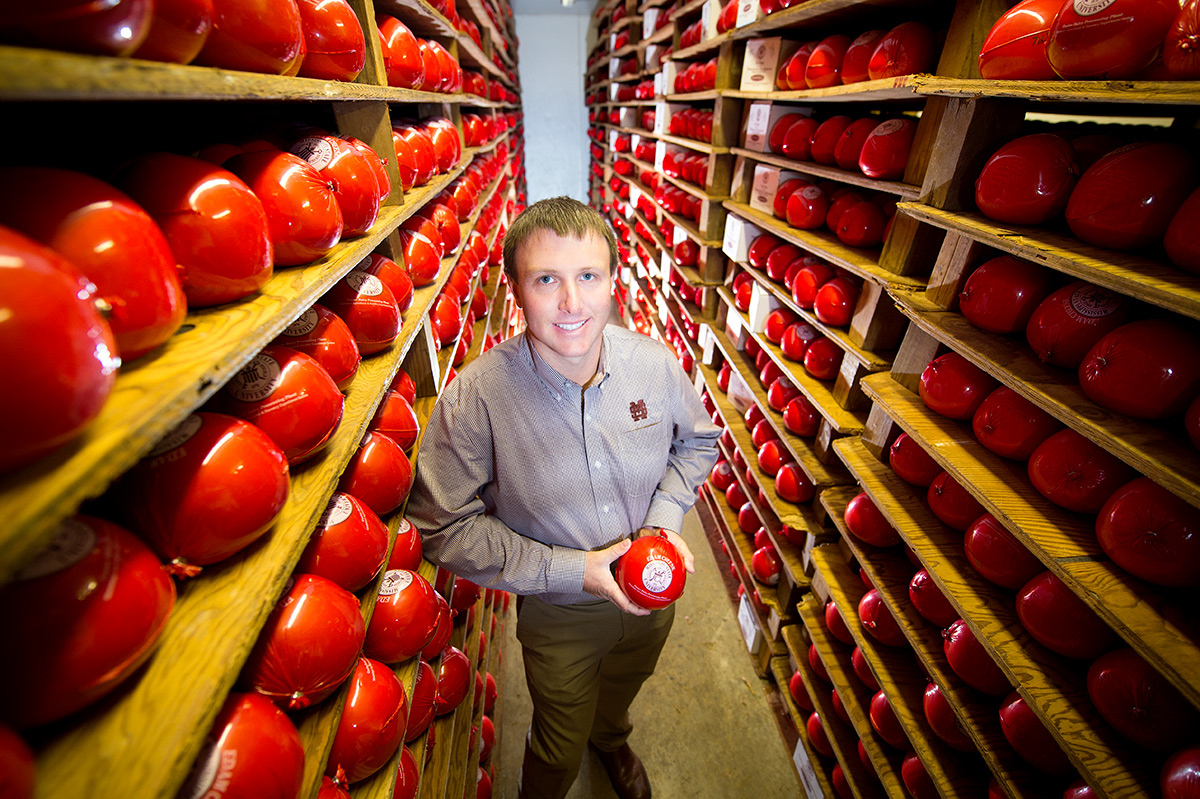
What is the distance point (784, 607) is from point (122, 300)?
2.97 meters

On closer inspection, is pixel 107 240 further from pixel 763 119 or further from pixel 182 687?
pixel 763 119

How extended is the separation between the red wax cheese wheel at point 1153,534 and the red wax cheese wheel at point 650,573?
1067mm

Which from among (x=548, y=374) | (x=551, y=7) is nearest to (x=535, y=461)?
(x=548, y=374)

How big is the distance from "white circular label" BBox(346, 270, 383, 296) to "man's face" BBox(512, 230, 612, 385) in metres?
0.45

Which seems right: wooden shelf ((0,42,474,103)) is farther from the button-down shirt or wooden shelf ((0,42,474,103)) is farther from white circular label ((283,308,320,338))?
the button-down shirt

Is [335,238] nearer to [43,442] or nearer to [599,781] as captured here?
[43,442]

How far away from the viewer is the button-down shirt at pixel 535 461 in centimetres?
157

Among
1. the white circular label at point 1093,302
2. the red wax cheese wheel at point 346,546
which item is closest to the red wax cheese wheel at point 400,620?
the red wax cheese wheel at point 346,546

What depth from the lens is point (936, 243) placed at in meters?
1.82

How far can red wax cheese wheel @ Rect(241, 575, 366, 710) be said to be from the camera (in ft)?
3.18

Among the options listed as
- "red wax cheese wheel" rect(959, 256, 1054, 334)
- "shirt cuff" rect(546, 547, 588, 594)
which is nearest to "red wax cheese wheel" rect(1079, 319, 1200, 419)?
"red wax cheese wheel" rect(959, 256, 1054, 334)

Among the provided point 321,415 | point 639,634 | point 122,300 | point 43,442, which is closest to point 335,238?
point 321,415

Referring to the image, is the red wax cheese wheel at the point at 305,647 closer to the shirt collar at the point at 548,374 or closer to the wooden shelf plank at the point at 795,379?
the shirt collar at the point at 548,374

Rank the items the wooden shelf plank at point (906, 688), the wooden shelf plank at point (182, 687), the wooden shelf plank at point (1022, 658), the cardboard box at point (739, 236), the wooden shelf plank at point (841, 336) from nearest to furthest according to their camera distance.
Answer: the wooden shelf plank at point (182, 687)
the wooden shelf plank at point (1022, 658)
the wooden shelf plank at point (906, 688)
the wooden shelf plank at point (841, 336)
the cardboard box at point (739, 236)
